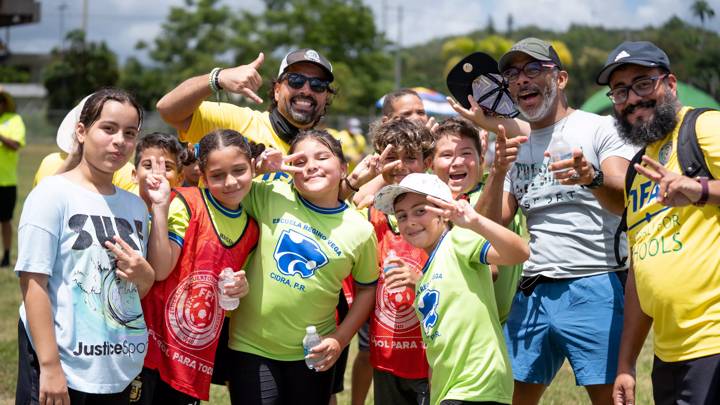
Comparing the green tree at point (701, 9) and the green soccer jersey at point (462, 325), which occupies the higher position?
the green tree at point (701, 9)

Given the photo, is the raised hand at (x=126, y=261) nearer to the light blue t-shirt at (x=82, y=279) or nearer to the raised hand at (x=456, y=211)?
the light blue t-shirt at (x=82, y=279)

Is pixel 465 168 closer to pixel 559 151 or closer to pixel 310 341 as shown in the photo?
pixel 559 151

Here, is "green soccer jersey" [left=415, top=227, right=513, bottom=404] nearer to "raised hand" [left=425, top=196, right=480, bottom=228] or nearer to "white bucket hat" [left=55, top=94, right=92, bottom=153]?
"raised hand" [left=425, top=196, right=480, bottom=228]

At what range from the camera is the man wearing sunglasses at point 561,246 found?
430 centimetres

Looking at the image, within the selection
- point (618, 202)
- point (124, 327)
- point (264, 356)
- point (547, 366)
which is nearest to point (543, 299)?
point (547, 366)

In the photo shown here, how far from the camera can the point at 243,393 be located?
13.3 feet

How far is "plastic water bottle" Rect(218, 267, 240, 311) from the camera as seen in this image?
3855 millimetres

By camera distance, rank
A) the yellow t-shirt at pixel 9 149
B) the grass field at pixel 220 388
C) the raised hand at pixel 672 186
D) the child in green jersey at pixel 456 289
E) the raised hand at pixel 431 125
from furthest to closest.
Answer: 1. the yellow t-shirt at pixel 9 149
2. the grass field at pixel 220 388
3. the raised hand at pixel 431 125
4. the child in green jersey at pixel 456 289
5. the raised hand at pixel 672 186

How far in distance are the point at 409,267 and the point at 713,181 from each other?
1.65 m

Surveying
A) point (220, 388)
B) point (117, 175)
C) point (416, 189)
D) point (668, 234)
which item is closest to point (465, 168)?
point (416, 189)

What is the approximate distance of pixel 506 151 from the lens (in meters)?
3.93

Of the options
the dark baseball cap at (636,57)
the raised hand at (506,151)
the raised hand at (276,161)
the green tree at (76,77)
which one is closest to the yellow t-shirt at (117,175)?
the raised hand at (276,161)

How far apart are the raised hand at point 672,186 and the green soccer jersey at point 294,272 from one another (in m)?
1.55

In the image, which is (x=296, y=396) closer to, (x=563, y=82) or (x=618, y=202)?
(x=618, y=202)
